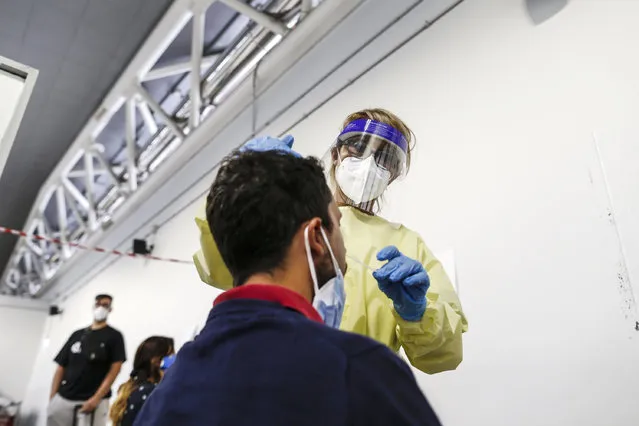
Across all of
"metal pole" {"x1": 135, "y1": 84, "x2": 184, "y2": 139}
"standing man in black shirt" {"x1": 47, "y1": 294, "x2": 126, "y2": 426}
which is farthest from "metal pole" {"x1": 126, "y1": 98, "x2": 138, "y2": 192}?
"standing man in black shirt" {"x1": 47, "y1": 294, "x2": 126, "y2": 426}

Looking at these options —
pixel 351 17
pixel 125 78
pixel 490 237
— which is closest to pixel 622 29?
pixel 490 237

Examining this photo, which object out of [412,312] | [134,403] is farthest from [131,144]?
[412,312]

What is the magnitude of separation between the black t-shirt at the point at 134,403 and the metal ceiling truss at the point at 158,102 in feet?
5.89

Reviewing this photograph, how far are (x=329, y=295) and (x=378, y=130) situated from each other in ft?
1.97

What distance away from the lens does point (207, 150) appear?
3.40 metres

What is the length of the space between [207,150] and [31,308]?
5541 mm

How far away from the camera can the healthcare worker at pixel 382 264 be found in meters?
0.94

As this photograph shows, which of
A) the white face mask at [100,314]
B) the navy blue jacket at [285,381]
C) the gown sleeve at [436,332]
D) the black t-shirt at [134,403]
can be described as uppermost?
the white face mask at [100,314]

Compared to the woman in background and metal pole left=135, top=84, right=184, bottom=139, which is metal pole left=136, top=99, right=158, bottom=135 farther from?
the woman in background

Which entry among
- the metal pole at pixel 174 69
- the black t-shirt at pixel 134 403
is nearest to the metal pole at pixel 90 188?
the metal pole at pixel 174 69

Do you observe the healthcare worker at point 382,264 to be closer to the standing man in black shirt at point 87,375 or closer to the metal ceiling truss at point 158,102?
the metal ceiling truss at point 158,102

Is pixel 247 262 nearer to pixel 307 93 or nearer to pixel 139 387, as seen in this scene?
pixel 139 387

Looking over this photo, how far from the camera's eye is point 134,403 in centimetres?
213

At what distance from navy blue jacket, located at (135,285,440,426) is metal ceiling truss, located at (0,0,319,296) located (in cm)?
229
